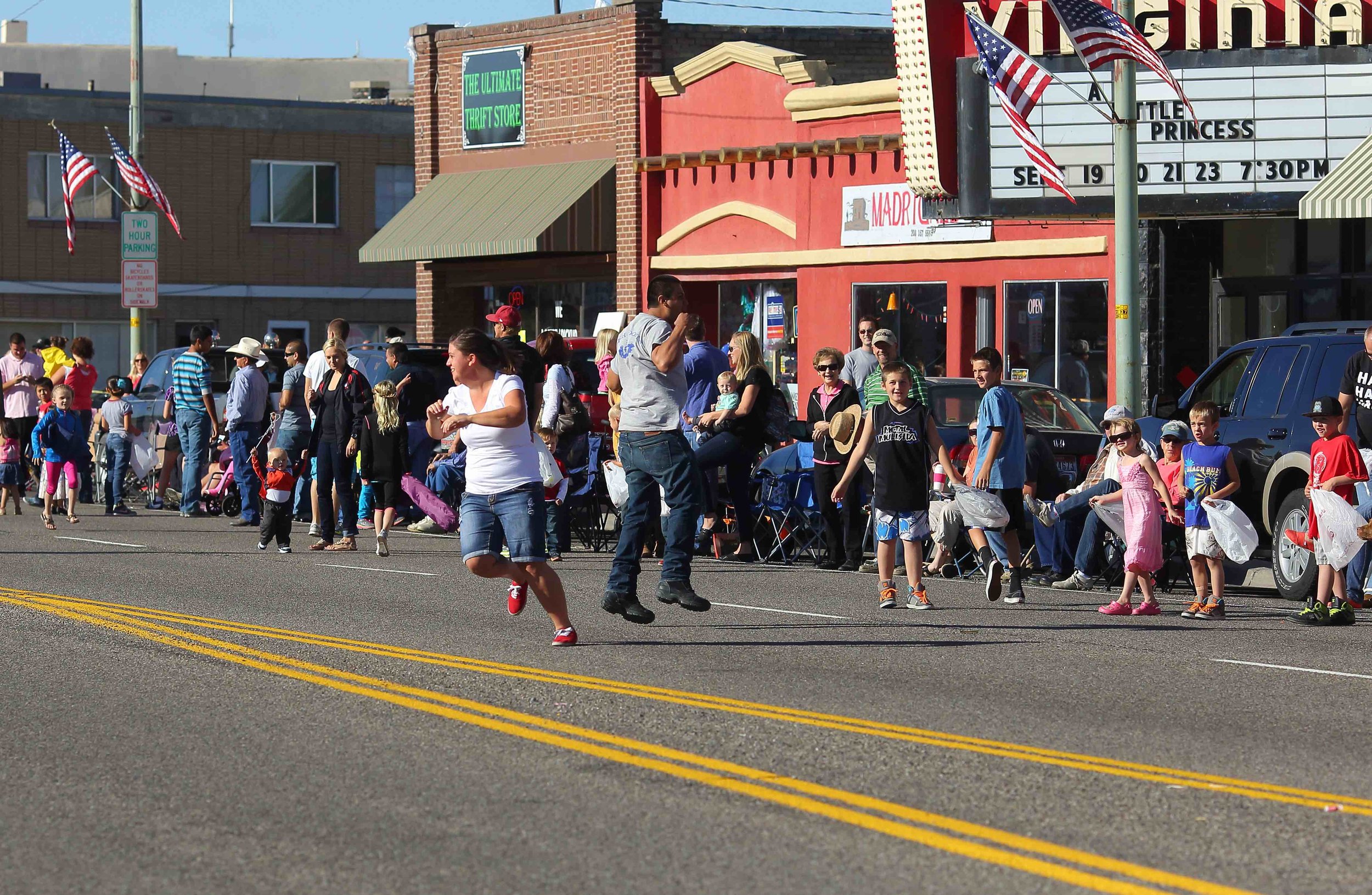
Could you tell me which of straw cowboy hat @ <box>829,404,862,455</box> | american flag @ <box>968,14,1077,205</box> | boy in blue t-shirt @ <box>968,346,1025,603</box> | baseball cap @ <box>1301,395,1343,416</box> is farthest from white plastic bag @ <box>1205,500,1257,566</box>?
american flag @ <box>968,14,1077,205</box>

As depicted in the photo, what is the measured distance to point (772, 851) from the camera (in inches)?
248

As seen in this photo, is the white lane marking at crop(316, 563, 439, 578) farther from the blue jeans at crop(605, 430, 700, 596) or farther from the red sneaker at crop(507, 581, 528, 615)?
the red sneaker at crop(507, 581, 528, 615)

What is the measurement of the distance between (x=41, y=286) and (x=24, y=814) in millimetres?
38399

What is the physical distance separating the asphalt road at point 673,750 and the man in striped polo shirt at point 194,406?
8830mm

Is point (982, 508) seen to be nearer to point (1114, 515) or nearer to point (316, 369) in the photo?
point (1114, 515)

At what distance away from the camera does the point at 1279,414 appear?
14.8 m

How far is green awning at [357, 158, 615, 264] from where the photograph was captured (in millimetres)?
30000

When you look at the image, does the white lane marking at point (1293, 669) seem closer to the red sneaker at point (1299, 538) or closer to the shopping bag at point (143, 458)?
the red sneaker at point (1299, 538)

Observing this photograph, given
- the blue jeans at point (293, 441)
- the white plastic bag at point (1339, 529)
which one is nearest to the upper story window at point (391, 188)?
the blue jeans at point (293, 441)

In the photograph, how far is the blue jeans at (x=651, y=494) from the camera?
1155cm

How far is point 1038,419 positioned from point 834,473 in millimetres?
1868

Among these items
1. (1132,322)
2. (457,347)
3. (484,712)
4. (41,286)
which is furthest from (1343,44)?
(41,286)

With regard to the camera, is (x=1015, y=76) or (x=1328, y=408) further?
(x=1015, y=76)

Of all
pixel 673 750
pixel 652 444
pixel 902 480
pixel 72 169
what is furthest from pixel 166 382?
pixel 673 750
